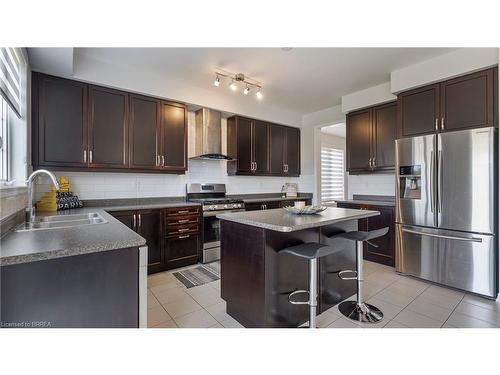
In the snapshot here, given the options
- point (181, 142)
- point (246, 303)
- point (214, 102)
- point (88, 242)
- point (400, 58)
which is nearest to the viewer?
point (88, 242)

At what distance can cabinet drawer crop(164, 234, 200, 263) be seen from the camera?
3239 mm

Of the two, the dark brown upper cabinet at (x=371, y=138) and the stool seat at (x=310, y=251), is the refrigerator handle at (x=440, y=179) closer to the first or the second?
the dark brown upper cabinet at (x=371, y=138)

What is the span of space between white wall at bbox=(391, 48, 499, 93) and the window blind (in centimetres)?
404

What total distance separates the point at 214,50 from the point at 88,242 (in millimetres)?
2437

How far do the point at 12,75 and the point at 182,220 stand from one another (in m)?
2.22

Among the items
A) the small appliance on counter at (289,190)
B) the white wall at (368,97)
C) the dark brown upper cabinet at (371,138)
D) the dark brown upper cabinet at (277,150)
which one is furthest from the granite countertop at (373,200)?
the white wall at (368,97)

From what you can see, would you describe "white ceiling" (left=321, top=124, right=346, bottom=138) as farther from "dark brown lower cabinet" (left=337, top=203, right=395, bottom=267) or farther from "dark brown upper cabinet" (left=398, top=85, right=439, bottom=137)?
"dark brown lower cabinet" (left=337, top=203, right=395, bottom=267)

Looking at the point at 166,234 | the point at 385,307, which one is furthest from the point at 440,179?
the point at 166,234

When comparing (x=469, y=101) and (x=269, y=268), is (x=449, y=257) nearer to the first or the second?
(x=469, y=101)

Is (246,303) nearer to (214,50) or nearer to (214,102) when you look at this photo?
(214,50)

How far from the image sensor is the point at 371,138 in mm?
3783

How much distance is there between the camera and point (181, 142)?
11.8 ft
